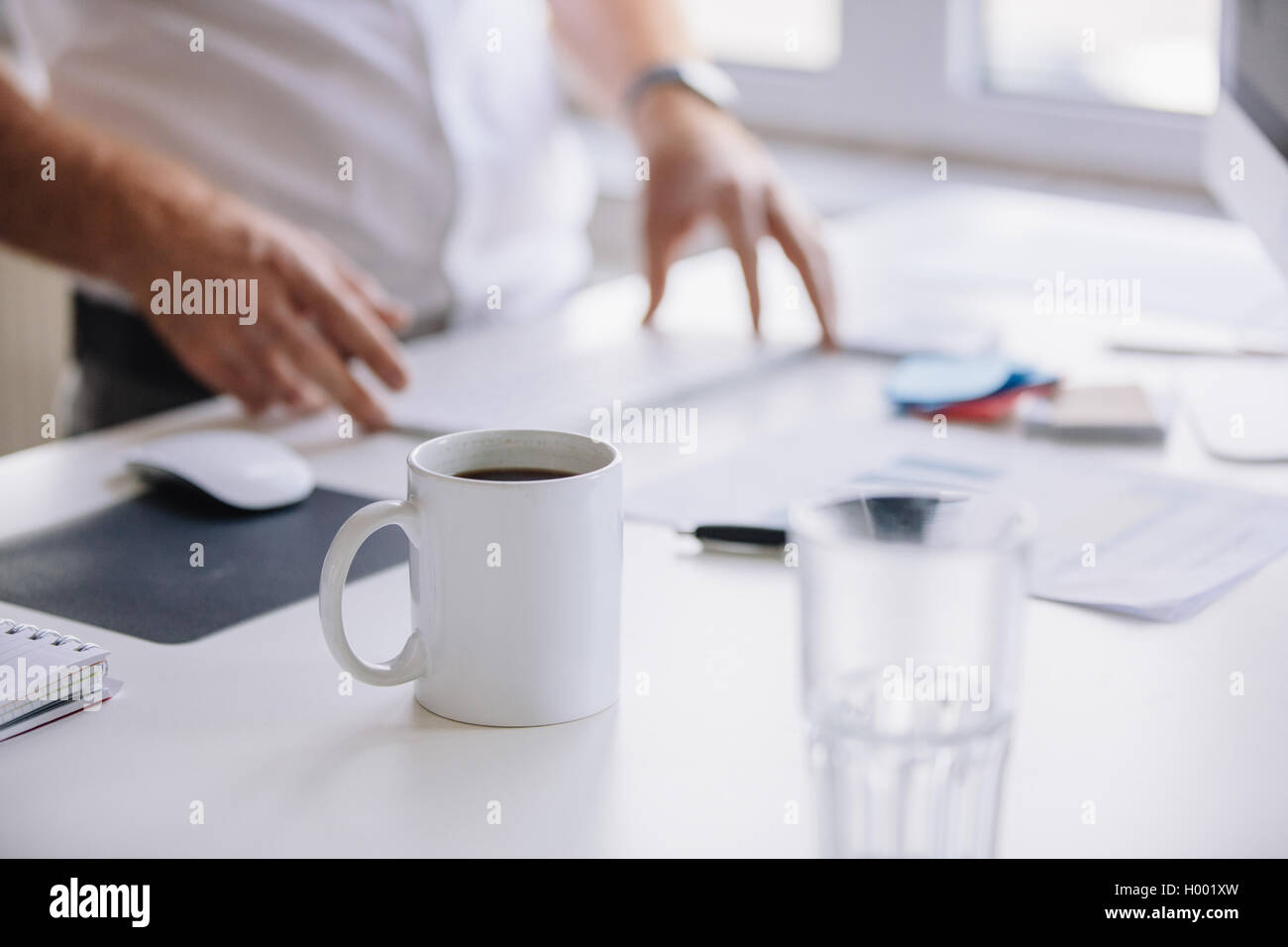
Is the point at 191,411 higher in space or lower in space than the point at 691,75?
lower

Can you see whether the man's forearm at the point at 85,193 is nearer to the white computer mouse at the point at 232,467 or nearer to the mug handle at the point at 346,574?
the white computer mouse at the point at 232,467

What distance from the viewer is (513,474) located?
0.63 meters

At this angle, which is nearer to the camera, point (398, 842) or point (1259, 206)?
point (398, 842)

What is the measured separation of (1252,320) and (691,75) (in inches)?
21.2

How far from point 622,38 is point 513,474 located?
914mm

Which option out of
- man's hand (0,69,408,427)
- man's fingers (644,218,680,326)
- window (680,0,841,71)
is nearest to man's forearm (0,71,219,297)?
man's hand (0,69,408,427)

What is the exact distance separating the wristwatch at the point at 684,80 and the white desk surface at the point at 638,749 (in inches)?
27.3

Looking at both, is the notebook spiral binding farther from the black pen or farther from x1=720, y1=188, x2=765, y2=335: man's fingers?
x1=720, y1=188, x2=765, y2=335: man's fingers

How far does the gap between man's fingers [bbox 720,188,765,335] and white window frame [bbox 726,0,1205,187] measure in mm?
922

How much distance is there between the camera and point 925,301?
1286mm

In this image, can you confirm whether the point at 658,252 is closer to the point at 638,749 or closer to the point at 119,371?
the point at 119,371
